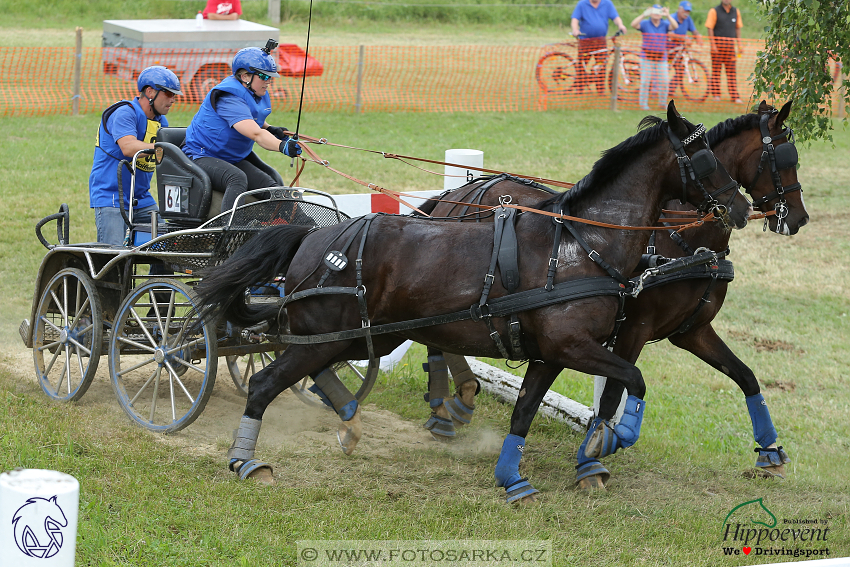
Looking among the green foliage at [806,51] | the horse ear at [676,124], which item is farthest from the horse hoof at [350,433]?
the green foliage at [806,51]

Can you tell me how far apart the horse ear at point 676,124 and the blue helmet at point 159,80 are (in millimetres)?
3410

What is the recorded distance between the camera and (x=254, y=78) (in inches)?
247

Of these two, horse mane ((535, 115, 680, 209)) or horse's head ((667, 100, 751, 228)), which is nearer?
horse's head ((667, 100, 751, 228))

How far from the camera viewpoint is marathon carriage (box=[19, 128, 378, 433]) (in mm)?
5543

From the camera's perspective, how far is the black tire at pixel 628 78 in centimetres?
1720

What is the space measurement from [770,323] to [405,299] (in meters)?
5.56

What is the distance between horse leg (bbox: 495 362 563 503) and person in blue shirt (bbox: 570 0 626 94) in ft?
42.8

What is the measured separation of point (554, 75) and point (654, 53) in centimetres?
188

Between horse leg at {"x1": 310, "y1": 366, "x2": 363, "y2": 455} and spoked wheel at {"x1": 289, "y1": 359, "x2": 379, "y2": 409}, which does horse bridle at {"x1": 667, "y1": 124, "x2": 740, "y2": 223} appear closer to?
horse leg at {"x1": 310, "y1": 366, "x2": 363, "y2": 455}

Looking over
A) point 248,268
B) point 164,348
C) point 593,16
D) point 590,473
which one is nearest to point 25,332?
point 164,348

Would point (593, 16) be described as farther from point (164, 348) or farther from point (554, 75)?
point (164, 348)

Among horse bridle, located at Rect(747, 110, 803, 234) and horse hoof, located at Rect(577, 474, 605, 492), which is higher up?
horse bridle, located at Rect(747, 110, 803, 234)

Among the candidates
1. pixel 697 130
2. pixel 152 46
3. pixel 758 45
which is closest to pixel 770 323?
pixel 697 130

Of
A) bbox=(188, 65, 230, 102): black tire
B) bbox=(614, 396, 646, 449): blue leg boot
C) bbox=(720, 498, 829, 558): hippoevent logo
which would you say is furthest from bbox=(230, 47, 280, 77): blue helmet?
bbox=(188, 65, 230, 102): black tire
